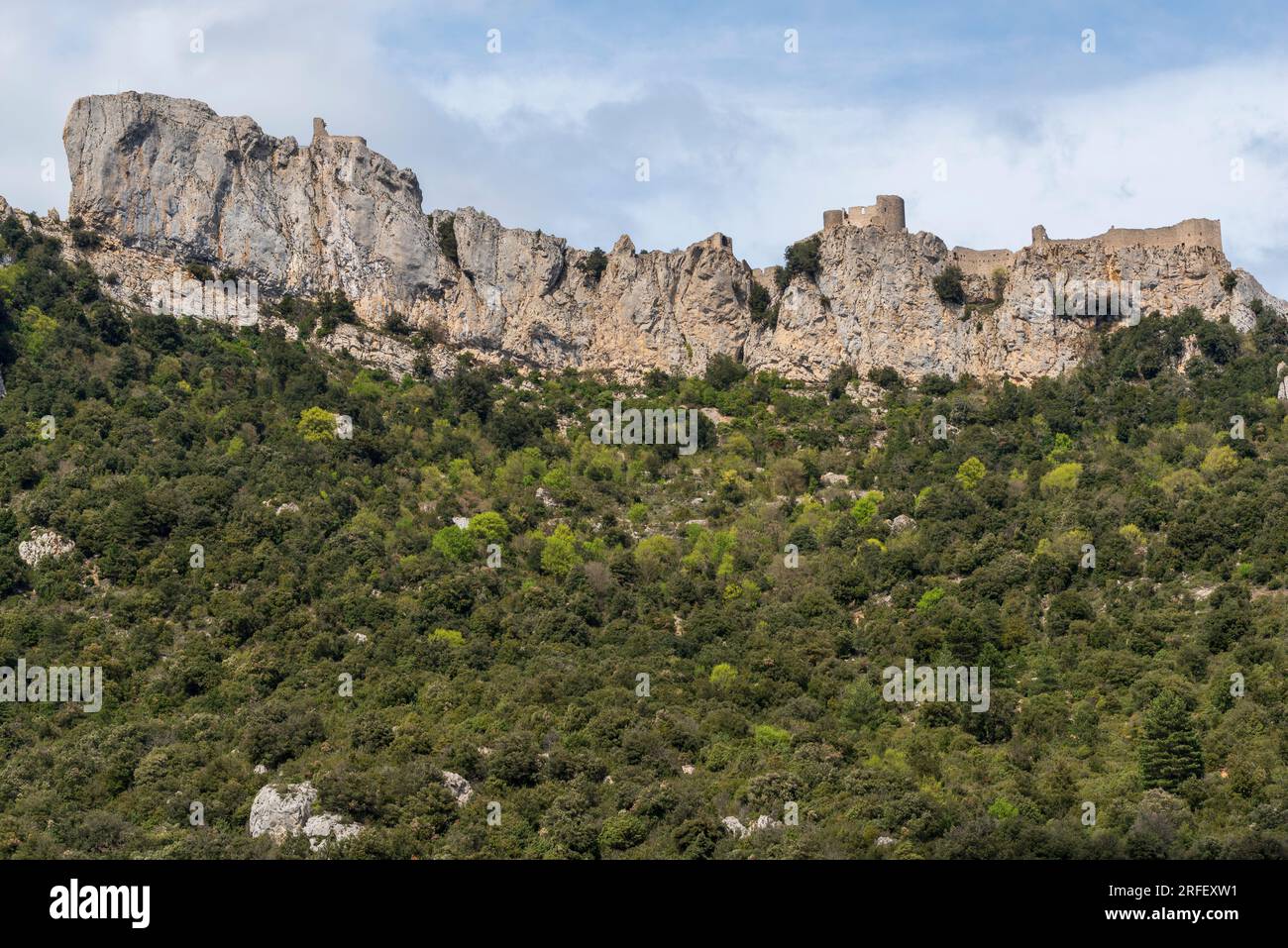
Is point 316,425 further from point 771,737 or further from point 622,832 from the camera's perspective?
point 622,832

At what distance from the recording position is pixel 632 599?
57531 mm

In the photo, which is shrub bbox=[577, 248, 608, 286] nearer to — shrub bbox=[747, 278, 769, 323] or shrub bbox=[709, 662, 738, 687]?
shrub bbox=[747, 278, 769, 323]

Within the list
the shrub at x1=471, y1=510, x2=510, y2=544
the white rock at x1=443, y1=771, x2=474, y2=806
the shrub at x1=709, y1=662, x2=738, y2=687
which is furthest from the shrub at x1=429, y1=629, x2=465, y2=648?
the white rock at x1=443, y1=771, x2=474, y2=806

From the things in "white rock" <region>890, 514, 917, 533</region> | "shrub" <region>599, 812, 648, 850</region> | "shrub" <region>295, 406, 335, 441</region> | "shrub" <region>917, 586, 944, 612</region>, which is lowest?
"shrub" <region>599, 812, 648, 850</region>

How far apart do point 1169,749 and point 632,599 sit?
61.9 feet

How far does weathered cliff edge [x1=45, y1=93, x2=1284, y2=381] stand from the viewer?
69375mm

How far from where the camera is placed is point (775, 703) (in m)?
51.0

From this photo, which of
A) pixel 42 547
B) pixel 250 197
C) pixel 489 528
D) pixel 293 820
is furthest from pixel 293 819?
pixel 250 197

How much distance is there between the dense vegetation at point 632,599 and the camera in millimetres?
43281

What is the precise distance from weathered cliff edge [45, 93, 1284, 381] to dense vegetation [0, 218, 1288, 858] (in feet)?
5.49

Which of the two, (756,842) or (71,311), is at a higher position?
(71,311)

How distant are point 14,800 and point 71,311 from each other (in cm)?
2517

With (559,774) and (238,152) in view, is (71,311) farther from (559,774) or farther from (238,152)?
(559,774)

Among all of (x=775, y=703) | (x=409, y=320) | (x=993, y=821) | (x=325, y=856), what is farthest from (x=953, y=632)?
(x=409, y=320)
